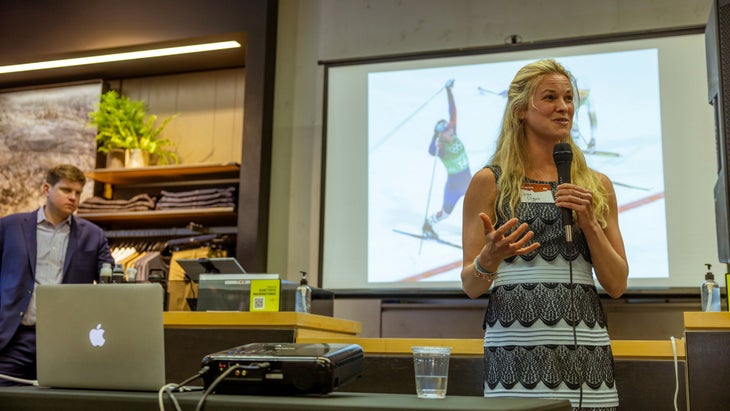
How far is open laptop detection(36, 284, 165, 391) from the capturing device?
1.35 m

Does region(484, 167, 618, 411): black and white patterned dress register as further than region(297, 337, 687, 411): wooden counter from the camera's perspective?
No

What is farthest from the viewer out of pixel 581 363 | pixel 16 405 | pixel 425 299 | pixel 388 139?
pixel 388 139

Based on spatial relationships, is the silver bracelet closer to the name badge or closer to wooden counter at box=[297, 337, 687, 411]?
the name badge

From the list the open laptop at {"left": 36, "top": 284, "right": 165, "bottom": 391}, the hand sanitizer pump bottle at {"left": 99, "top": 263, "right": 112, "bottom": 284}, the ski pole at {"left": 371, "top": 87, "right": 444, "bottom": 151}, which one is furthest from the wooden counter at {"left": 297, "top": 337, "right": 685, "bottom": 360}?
the ski pole at {"left": 371, "top": 87, "right": 444, "bottom": 151}

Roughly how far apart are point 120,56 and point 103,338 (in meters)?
4.16

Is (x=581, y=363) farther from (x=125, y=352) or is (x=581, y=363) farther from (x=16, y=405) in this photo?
(x=16, y=405)

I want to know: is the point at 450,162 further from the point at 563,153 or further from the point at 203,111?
the point at 563,153

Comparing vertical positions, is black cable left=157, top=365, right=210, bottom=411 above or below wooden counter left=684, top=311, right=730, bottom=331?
below

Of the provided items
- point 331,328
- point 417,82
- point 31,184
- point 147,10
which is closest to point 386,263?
point 417,82

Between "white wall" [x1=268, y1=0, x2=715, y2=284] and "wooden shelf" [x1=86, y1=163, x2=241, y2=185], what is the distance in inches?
13.8

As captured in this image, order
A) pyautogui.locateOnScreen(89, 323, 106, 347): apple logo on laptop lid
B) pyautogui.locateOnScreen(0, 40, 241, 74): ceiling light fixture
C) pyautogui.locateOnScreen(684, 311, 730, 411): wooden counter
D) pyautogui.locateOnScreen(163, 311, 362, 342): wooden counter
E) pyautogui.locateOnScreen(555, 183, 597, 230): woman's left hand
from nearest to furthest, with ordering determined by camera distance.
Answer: pyautogui.locateOnScreen(89, 323, 106, 347): apple logo on laptop lid, pyautogui.locateOnScreen(555, 183, 597, 230): woman's left hand, pyautogui.locateOnScreen(684, 311, 730, 411): wooden counter, pyautogui.locateOnScreen(163, 311, 362, 342): wooden counter, pyautogui.locateOnScreen(0, 40, 241, 74): ceiling light fixture

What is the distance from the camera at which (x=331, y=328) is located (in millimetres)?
3133

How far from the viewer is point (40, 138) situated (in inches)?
219

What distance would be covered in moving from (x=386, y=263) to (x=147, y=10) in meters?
2.28
